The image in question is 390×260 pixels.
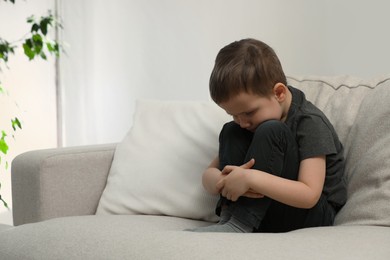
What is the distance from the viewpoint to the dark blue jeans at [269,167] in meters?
1.43

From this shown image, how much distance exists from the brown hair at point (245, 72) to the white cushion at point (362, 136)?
216 millimetres

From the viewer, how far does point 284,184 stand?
4.64 feet

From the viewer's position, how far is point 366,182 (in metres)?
1.48

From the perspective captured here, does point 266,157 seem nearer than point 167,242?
No

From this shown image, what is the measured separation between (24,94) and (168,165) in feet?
6.55

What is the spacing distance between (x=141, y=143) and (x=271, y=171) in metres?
0.57

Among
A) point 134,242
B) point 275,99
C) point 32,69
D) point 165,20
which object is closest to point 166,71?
point 165,20

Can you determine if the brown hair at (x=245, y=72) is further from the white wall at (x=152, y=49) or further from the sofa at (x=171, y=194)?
the white wall at (x=152, y=49)

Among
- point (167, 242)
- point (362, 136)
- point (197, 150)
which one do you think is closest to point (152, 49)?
point (197, 150)

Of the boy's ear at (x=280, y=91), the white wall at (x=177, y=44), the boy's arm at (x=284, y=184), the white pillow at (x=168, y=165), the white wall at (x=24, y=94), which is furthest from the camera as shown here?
the white wall at (x=24, y=94)

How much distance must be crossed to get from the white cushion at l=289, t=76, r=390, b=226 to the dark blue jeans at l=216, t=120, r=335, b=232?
2.9 inches

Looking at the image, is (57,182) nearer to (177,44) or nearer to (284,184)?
(284,184)

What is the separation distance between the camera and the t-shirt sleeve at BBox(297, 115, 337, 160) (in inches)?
57.7

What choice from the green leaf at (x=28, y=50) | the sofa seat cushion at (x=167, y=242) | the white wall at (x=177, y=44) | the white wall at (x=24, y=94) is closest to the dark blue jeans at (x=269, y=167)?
the sofa seat cushion at (x=167, y=242)
